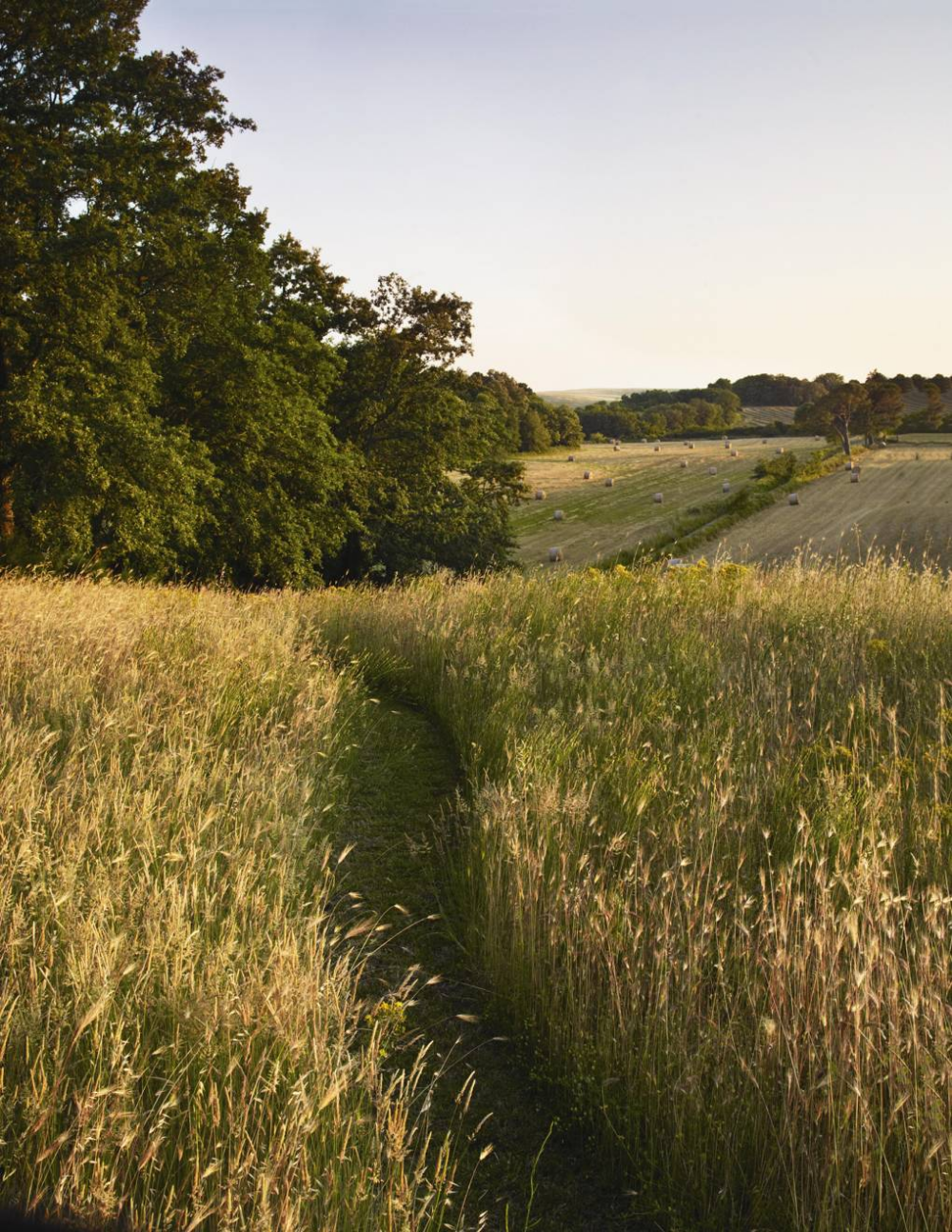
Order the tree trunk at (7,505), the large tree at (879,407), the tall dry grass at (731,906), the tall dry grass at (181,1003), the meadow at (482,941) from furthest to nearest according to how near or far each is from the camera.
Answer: the large tree at (879,407)
the tree trunk at (7,505)
the tall dry grass at (731,906)
the meadow at (482,941)
the tall dry grass at (181,1003)

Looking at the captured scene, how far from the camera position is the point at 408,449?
97.5 feet

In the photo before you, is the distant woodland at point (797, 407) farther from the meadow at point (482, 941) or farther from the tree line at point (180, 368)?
the meadow at point (482, 941)

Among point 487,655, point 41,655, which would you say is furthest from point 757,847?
point 41,655

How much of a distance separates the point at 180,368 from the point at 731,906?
2301 cm

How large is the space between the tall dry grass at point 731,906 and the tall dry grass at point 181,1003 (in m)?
0.68

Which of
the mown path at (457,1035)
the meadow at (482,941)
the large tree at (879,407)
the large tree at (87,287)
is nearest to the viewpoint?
the meadow at (482,941)

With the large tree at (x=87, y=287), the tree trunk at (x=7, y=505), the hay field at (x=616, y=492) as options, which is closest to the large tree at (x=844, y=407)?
the hay field at (x=616, y=492)

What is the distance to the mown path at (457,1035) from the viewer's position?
2705 mm

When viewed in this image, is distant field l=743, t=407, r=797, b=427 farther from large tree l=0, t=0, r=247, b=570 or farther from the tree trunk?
the tree trunk

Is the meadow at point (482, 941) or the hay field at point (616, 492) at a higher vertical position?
the hay field at point (616, 492)

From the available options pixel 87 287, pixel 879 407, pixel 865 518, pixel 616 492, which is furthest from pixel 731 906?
pixel 879 407

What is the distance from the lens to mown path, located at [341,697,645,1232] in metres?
2.71

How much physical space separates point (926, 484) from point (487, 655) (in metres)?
43.0

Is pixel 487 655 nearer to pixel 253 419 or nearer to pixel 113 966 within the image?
pixel 113 966
